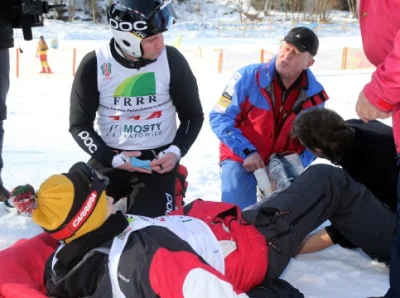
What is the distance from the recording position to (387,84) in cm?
183

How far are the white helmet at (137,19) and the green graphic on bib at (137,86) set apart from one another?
22 centimetres

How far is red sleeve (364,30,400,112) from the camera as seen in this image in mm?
1789

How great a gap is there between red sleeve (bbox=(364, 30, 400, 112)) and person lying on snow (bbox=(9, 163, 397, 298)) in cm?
83

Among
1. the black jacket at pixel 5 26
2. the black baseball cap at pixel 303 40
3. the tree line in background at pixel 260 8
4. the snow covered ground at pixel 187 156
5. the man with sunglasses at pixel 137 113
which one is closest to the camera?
the snow covered ground at pixel 187 156

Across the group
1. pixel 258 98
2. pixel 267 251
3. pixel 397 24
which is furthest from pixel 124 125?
pixel 397 24

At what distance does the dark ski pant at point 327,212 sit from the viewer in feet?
8.54

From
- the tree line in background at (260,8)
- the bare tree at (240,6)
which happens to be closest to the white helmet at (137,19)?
the tree line in background at (260,8)

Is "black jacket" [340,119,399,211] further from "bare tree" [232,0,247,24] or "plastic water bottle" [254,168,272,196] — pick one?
"bare tree" [232,0,247,24]

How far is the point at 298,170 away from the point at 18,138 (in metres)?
4.45

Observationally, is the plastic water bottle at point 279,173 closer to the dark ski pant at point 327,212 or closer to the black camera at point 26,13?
the dark ski pant at point 327,212

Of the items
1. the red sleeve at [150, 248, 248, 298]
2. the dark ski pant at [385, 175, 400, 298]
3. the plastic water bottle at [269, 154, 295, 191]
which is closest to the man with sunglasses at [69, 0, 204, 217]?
the plastic water bottle at [269, 154, 295, 191]

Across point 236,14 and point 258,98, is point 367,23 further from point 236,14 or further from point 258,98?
point 236,14

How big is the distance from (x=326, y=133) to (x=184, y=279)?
4.73ft

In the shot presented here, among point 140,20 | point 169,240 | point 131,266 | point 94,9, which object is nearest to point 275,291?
point 169,240
